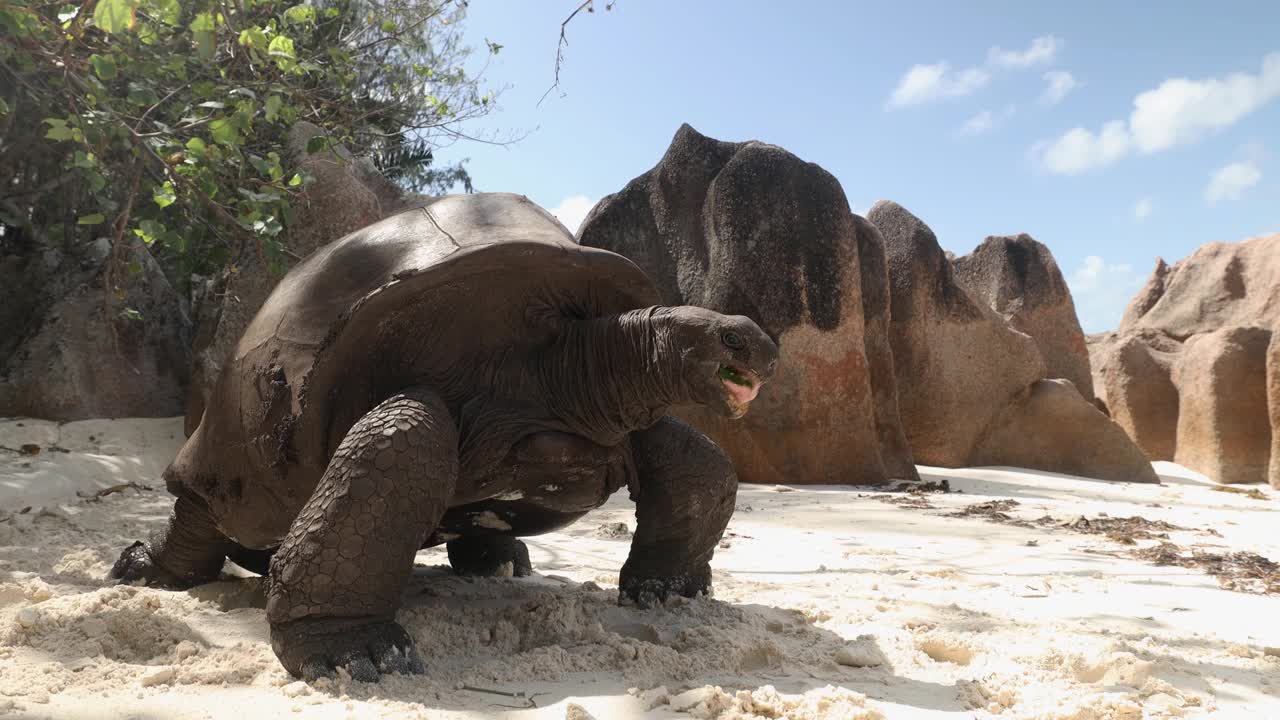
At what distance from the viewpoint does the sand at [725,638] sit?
1.89 metres

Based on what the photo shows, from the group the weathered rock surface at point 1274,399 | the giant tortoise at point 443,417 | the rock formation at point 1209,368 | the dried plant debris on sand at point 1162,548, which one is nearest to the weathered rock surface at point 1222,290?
the rock formation at point 1209,368

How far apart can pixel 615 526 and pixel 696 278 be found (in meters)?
3.91

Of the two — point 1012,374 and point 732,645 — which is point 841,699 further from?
point 1012,374

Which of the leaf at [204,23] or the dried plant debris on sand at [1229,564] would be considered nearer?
the leaf at [204,23]

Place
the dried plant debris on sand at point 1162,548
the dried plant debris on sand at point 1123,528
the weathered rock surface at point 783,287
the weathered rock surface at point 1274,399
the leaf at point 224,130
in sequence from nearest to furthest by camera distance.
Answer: the leaf at point 224,130 < the dried plant debris on sand at point 1162,548 < the dried plant debris on sand at point 1123,528 < the weathered rock surface at point 783,287 < the weathered rock surface at point 1274,399

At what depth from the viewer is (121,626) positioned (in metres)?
2.34

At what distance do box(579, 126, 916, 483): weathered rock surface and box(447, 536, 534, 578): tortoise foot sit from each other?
4382mm

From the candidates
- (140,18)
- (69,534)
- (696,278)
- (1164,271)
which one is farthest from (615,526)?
(1164,271)

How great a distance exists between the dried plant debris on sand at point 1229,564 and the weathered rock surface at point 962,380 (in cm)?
620

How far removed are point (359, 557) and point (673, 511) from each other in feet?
3.35

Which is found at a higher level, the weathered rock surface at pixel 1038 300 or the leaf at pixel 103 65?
the weathered rock surface at pixel 1038 300

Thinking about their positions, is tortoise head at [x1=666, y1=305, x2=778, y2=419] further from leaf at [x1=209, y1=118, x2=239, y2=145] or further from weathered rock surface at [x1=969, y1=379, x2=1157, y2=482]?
weathered rock surface at [x1=969, y1=379, x2=1157, y2=482]

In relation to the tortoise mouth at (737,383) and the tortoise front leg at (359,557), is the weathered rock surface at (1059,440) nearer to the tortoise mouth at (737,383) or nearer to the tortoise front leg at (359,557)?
the tortoise mouth at (737,383)

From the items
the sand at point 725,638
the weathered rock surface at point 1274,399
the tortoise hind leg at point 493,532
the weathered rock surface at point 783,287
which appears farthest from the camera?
the weathered rock surface at point 1274,399
